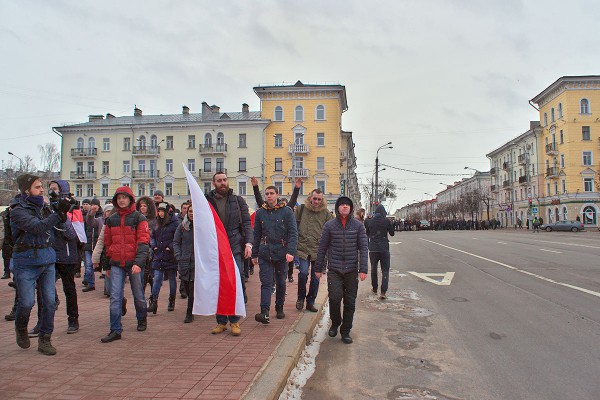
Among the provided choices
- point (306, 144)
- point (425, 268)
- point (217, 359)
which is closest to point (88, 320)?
point (217, 359)

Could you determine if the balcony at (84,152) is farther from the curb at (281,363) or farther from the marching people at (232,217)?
the curb at (281,363)

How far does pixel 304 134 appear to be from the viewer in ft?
179

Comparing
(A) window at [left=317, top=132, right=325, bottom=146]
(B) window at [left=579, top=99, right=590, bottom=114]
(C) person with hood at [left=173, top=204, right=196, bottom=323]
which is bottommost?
(C) person with hood at [left=173, top=204, right=196, bottom=323]

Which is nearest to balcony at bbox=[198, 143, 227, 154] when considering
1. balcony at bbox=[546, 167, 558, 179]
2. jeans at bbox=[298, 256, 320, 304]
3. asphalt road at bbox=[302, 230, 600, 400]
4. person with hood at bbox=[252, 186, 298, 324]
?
balcony at bbox=[546, 167, 558, 179]

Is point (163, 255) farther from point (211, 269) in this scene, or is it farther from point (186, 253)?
point (211, 269)

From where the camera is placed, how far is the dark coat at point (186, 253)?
636 centimetres

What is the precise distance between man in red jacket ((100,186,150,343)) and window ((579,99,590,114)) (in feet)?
214

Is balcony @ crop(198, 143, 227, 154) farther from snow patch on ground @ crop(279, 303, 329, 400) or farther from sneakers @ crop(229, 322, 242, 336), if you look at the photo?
sneakers @ crop(229, 322, 242, 336)

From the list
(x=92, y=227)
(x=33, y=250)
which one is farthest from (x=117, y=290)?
(x=92, y=227)

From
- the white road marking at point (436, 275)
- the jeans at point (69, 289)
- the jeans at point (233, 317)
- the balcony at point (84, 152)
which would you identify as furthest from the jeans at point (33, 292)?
the balcony at point (84, 152)

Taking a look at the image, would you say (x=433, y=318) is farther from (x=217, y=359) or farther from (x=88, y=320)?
(x=88, y=320)

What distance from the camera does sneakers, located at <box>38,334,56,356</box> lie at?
4.70 meters

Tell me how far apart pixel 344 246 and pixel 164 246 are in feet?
10.9

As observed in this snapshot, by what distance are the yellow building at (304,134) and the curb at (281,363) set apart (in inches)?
1884
